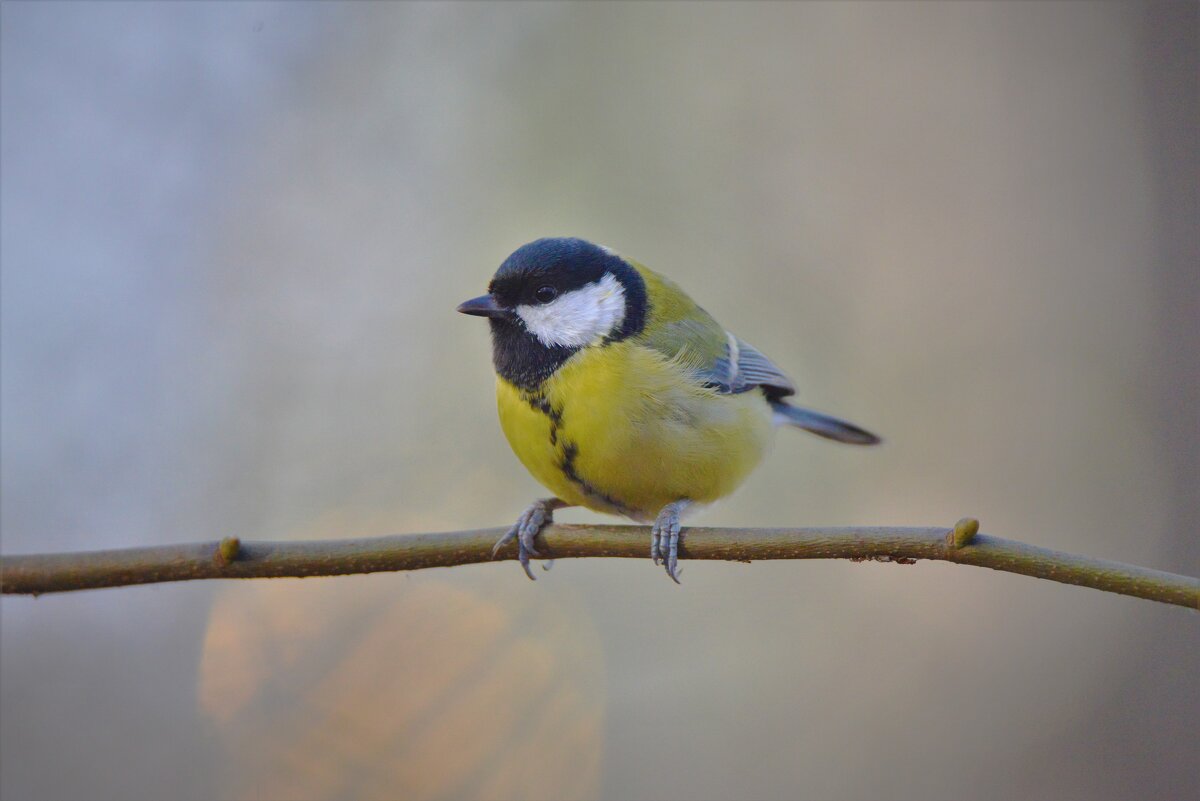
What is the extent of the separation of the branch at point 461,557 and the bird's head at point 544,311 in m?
0.55

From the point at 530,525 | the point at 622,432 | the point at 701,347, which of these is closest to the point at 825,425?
the point at 701,347

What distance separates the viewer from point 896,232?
3529 mm

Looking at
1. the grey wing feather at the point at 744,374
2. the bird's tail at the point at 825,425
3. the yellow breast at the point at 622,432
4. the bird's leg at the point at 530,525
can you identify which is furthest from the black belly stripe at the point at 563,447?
the bird's tail at the point at 825,425

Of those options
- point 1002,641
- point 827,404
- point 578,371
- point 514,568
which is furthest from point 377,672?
point 1002,641

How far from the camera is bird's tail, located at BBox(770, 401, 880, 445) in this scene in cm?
235

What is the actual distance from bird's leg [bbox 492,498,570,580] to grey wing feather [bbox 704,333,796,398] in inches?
16.1

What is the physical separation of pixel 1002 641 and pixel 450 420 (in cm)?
186

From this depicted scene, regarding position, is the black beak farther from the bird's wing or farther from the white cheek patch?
the bird's wing

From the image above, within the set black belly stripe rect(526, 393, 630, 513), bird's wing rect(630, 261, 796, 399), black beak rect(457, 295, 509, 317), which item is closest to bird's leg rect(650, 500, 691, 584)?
black belly stripe rect(526, 393, 630, 513)

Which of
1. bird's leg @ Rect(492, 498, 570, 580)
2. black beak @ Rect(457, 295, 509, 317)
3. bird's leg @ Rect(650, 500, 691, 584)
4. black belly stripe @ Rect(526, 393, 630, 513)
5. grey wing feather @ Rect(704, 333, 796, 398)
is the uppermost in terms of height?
black beak @ Rect(457, 295, 509, 317)

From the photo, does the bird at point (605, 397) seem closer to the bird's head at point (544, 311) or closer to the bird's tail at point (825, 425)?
the bird's head at point (544, 311)

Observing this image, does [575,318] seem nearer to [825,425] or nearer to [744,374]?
[744,374]

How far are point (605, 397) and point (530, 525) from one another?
274 millimetres

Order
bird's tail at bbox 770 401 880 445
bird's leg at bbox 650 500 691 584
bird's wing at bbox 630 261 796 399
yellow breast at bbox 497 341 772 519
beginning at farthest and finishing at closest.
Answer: bird's tail at bbox 770 401 880 445 < bird's wing at bbox 630 261 796 399 < yellow breast at bbox 497 341 772 519 < bird's leg at bbox 650 500 691 584
